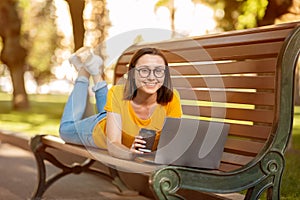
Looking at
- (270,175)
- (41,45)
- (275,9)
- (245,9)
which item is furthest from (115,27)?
(41,45)

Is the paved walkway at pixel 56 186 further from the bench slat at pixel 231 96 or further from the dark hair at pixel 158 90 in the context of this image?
the dark hair at pixel 158 90

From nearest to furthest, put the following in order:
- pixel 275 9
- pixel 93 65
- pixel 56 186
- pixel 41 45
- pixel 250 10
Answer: pixel 93 65
pixel 56 186
pixel 250 10
pixel 275 9
pixel 41 45

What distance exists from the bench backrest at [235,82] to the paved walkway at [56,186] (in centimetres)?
131

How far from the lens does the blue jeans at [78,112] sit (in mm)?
4223

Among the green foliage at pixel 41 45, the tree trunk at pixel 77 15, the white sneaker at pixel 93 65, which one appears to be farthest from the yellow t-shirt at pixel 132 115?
the green foliage at pixel 41 45

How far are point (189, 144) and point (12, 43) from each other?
14800 millimetres

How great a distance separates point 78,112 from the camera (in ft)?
14.5

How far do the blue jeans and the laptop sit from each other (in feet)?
A: 3.35

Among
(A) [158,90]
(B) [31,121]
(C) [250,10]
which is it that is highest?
(C) [250,10]

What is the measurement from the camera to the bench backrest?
3279mm

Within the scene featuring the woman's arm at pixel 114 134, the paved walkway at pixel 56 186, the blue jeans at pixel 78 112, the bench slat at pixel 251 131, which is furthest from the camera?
the paved walkway at pixel 56 186

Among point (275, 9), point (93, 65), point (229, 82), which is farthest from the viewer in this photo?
point (275, 9)

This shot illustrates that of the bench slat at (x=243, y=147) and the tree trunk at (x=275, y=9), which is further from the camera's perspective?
the tree trunk at (x=275, y=9)

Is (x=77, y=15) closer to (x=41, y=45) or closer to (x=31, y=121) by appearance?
(x=31, y=121)
